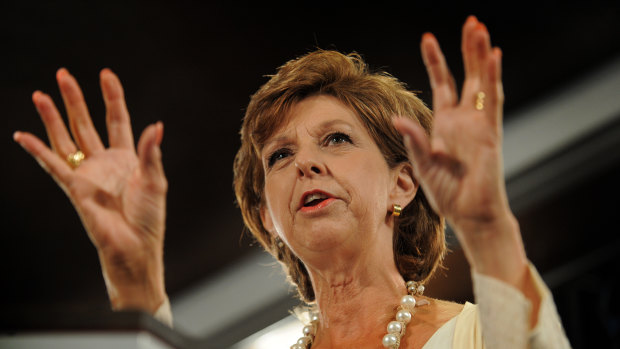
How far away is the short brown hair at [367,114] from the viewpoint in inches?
60.2

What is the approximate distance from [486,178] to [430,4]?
4.86ft

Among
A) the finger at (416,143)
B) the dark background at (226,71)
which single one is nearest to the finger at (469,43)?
the finger at (416,143)

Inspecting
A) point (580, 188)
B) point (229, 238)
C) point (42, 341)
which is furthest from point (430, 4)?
point (42, 341)

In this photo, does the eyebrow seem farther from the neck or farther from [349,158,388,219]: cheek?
the neck

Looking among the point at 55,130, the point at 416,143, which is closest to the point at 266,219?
the point at 55,130

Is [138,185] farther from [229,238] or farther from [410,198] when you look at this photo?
[229,238]

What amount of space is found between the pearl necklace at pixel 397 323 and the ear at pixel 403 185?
18cm

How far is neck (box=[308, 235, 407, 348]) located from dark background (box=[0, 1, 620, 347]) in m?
0.93

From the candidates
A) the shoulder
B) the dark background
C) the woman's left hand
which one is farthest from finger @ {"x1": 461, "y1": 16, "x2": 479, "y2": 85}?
the dark background

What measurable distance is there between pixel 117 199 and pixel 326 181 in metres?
0.42

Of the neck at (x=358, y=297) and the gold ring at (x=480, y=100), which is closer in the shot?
the gold ring at (x=480, y=100)

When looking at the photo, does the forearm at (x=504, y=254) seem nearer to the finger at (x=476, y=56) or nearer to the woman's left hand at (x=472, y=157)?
the woman's left hand at (x=472, y=157)

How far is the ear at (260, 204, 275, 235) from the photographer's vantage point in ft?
5.49

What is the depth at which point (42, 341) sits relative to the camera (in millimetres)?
493
